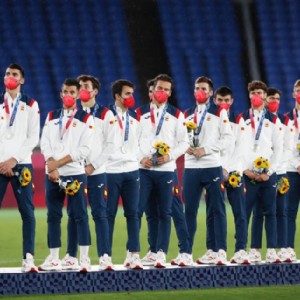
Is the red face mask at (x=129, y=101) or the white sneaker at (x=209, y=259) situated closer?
the red face mask at (x=129, y=101)

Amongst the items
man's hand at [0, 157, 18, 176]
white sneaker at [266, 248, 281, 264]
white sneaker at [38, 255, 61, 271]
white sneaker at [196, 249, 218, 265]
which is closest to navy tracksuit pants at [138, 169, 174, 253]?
white sneaker at [196, 249, 218, 265]

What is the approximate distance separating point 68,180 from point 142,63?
13.7m

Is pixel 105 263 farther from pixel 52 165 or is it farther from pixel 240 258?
pixel 240 258

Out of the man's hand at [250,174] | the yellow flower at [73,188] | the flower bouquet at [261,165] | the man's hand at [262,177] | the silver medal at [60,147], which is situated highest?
the silver medal at [60,147]

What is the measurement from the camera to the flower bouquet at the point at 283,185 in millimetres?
9812

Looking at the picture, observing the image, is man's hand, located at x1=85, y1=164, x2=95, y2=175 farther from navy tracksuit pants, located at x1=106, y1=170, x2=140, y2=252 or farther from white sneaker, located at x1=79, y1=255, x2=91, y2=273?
white sneaker, located at x1=79, y1=255, x2=91, y2=273

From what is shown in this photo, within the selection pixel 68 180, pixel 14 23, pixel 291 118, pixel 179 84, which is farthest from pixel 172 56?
pixel 68 180

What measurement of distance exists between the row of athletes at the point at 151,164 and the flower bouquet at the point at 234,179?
51 millimetres

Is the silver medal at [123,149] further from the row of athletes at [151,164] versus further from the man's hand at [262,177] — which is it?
the man's hand at [262,177]

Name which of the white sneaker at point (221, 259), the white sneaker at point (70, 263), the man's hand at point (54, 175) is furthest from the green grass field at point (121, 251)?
the man's hand at point (54, 175)

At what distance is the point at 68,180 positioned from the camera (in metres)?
8.72

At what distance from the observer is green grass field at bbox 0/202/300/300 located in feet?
28.0

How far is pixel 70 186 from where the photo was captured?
8.66 metres

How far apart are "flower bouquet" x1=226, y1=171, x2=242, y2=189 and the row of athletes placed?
5cm
